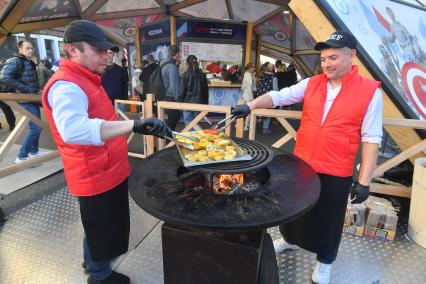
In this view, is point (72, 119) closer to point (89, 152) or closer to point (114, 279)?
point (89, 152)

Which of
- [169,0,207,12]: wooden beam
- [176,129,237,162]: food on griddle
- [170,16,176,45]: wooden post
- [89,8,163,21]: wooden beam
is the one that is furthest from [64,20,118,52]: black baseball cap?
[89,8,163,21]: wooden beam

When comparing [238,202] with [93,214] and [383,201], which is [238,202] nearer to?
[93,214]

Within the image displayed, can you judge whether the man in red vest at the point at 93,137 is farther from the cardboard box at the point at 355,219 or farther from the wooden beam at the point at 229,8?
the wooden beam at the point at 229,8

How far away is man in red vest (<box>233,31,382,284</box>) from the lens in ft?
6.17

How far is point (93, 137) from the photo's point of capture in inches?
58.3

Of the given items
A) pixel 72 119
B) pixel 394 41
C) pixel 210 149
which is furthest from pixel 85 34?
pixel 394 41

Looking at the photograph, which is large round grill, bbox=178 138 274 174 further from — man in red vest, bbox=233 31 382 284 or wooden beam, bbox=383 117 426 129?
wooden beam, bbox=383 117 426 129

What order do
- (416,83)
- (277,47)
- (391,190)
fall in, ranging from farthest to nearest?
(277,47)
(416,83)
(391,190)

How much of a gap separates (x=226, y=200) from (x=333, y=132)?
39.6 inches

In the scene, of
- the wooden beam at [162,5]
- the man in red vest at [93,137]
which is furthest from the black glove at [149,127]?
the wooden beam at [162,5]

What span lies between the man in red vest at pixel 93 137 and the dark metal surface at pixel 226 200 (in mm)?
272

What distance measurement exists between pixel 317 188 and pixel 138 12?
9.52 meters

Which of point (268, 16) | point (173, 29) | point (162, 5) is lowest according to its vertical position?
point (173, 29)

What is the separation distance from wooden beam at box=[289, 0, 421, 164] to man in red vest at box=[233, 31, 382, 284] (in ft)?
3.10
